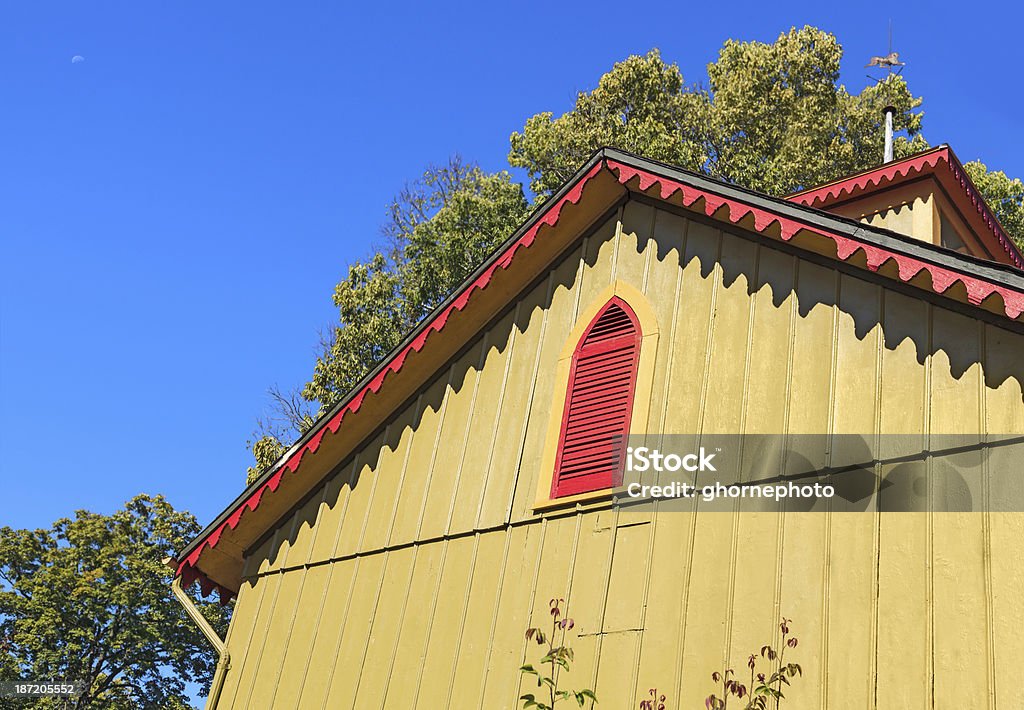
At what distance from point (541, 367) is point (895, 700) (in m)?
4.35

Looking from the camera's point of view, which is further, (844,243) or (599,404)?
(599,404)

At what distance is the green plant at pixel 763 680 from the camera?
6.44 meters

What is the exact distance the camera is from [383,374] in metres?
10.1

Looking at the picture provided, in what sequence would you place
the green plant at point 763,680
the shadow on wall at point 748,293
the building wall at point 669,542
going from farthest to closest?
the shadow on wall at point 748,293, the green plant at point 763,680, the building wall at point 669,542

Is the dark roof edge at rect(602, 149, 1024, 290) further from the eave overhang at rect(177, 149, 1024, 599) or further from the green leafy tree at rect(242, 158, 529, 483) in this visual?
the green leafy tree at rect(242, 158, 529, 483)

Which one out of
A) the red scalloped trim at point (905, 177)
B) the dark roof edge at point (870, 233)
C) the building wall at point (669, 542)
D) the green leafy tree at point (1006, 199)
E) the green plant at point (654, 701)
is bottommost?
the green plant at point (654, 701)

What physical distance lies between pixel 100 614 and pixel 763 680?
34.2 m

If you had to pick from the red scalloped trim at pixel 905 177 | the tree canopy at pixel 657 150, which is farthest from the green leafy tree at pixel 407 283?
the red scalloped trim at pixel 905 177

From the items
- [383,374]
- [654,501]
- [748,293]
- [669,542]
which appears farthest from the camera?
[383,374]

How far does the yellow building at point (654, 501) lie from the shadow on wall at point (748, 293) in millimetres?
19

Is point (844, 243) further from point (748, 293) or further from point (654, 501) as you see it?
point (654, 501)

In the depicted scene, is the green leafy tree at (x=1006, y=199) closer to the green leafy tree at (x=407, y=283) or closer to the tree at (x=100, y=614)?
the green leafy tree at (x=407, y=283)

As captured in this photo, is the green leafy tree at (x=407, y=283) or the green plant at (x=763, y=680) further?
the green leafy tree at (x=407, y=283)

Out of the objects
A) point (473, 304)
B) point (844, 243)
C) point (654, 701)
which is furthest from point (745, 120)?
point (654, 701)
